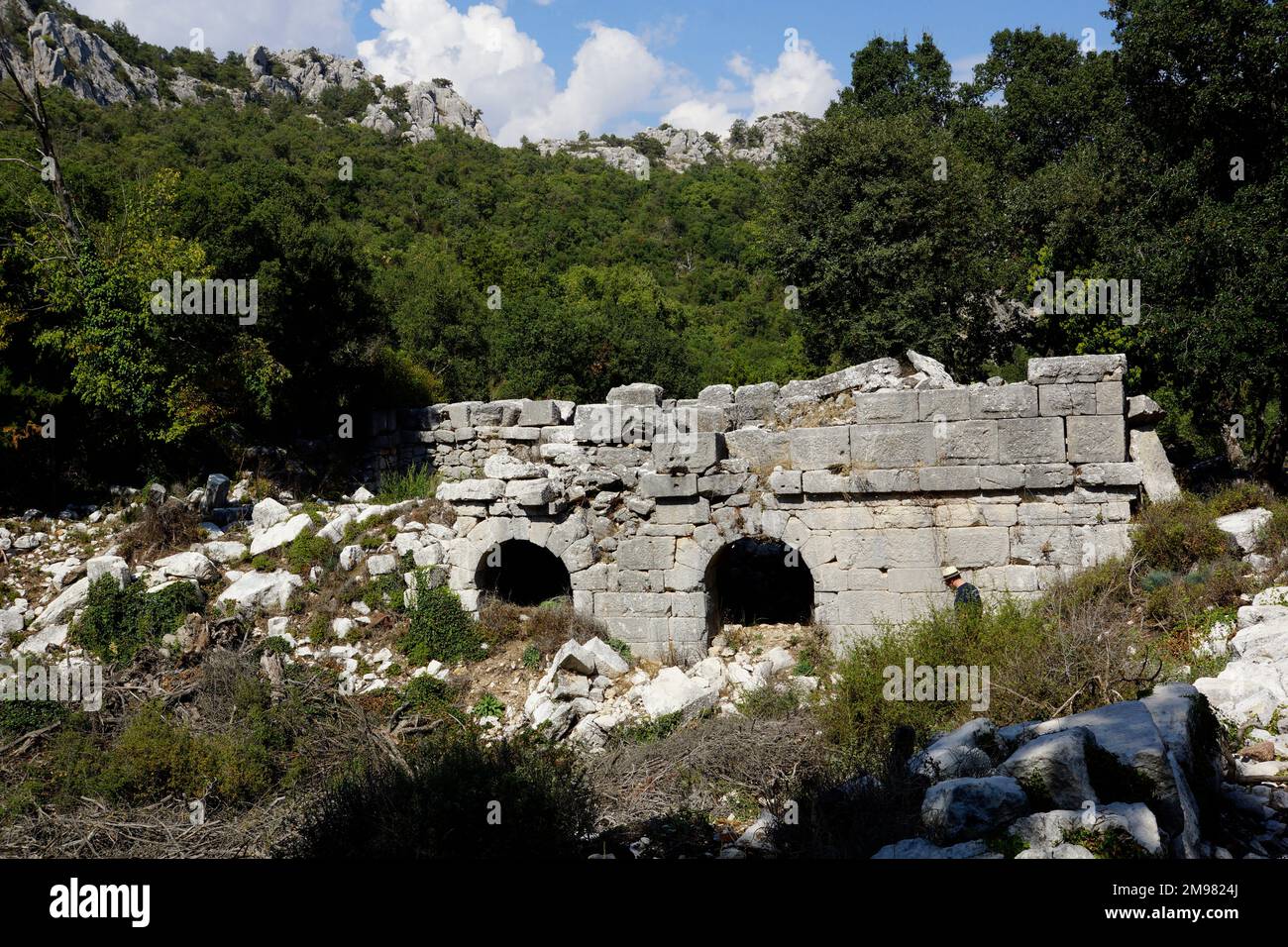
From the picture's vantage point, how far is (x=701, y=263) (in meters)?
37.9

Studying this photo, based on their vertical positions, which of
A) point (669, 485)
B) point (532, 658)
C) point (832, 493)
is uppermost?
point (669, 485)

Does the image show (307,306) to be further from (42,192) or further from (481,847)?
(481,847)

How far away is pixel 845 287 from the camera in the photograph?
20.0 meters

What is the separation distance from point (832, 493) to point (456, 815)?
5923 mm

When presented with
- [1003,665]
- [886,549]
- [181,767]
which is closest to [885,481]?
[886,549]

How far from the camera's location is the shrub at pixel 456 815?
567 cm

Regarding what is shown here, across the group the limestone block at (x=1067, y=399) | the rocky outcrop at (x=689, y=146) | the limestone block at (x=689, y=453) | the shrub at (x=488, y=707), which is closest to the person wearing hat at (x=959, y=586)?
the limestone block at (x=1067, y=399)

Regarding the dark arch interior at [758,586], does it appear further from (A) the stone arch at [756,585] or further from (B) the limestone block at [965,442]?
(B) the limestone block at [965,442]

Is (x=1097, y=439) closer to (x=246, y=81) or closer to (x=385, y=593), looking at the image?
(x=385, y=593)

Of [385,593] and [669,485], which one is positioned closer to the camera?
Answer: [669,485]

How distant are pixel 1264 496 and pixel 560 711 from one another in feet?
26.7

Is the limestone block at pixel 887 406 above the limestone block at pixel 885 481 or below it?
above

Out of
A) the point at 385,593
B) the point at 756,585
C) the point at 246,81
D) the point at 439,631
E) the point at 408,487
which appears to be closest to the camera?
the point at 439,631

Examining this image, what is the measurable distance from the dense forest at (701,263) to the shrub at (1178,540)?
2527 millimetres
